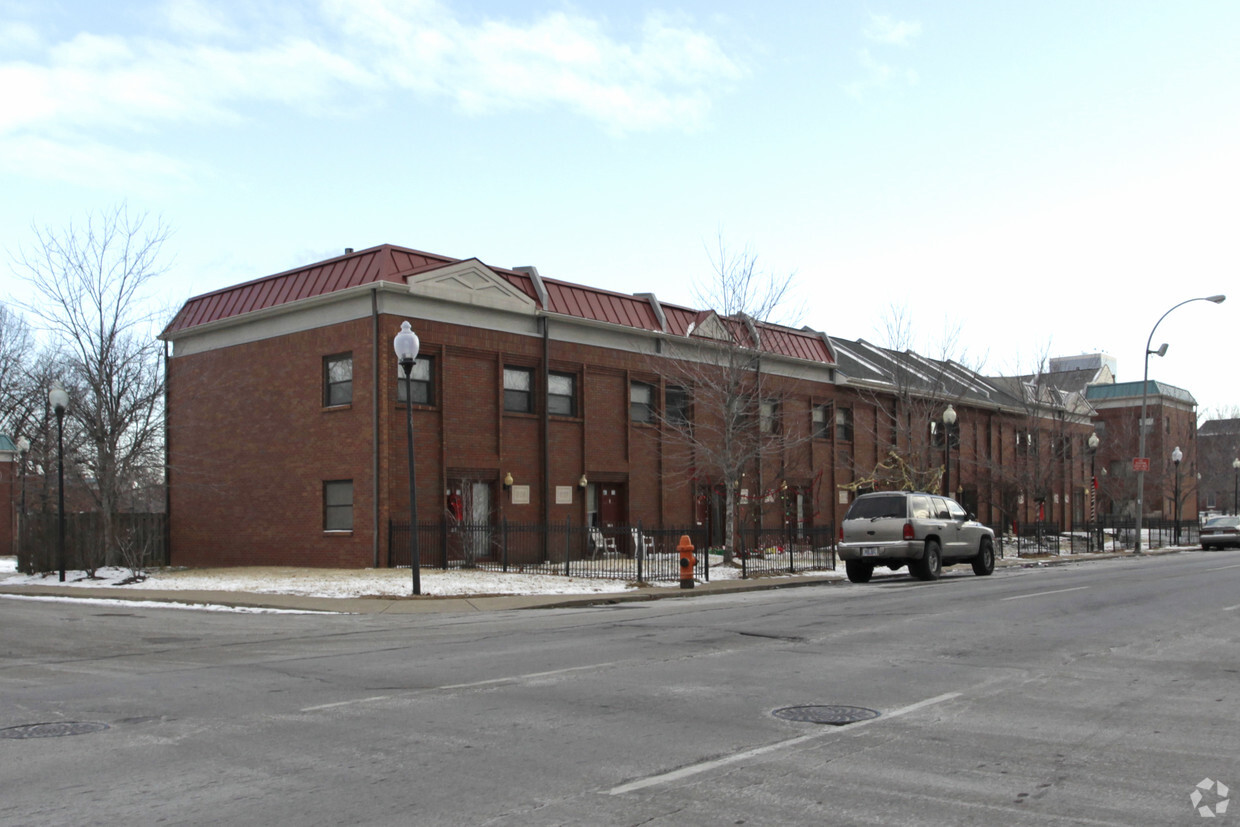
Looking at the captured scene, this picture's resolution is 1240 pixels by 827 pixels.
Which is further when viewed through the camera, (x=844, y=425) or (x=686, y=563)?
(x=844, y=425)

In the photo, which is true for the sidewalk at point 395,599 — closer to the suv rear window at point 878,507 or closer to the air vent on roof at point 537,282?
the suv rear window at point 878,507

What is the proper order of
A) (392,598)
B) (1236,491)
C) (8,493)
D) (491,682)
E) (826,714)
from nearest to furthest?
(826,714), (491,682), (392,598), (8,493), (1236,491)

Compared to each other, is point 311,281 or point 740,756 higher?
point 311,281

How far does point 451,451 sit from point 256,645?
14903mm

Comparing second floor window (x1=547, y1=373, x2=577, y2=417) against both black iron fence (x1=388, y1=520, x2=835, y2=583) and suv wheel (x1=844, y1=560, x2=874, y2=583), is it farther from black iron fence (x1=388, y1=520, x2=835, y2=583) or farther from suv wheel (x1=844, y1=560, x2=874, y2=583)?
suv wheel (x1=844, y1=560, x2=874, y2=583)

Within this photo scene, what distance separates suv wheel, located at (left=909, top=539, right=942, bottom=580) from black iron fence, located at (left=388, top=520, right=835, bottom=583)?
3.47 m

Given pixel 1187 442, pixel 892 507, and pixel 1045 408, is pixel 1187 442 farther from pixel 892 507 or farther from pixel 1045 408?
pixel 892 507

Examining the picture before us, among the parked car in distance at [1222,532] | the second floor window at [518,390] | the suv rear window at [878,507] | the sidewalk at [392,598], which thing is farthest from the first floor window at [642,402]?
the parked car in distance at [1222,532]

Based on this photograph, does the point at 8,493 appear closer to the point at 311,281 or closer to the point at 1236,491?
the point at 311,281

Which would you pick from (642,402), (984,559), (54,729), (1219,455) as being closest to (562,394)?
(642,402)

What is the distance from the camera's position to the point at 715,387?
2980 centimetres

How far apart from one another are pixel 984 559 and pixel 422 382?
14.3m

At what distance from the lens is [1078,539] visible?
45812 millimetres

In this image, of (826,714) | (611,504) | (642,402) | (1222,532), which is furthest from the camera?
(1222,532)
